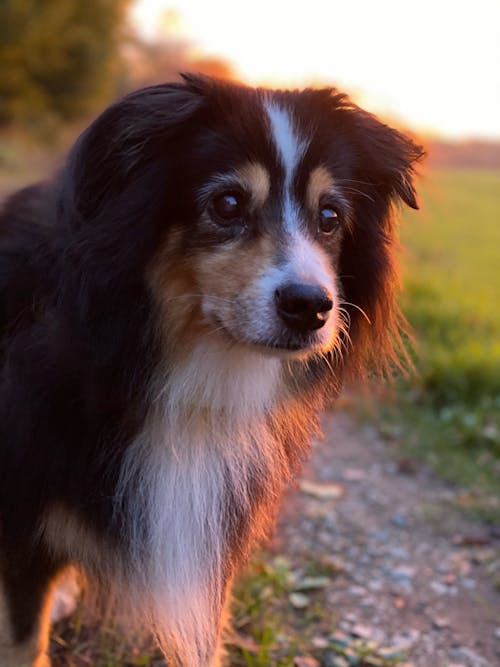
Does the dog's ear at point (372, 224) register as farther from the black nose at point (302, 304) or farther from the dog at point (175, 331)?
the black nose at point (302, 304)

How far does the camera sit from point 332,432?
501 cm

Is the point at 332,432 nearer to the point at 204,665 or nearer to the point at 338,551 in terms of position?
the point at 338,551

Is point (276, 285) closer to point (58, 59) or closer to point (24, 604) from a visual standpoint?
point (24, 604)

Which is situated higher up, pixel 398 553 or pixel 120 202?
pixel 120 202

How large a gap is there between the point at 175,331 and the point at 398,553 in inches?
80.7

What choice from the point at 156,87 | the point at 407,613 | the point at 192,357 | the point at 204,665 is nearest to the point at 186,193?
the point at 156,87

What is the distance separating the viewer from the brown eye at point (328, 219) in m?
2.32

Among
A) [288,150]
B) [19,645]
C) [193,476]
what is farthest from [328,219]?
[19,645]

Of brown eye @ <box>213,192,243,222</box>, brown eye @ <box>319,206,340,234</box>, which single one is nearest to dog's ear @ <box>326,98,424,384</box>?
brown eye @ <box>319,206,340,234</box>

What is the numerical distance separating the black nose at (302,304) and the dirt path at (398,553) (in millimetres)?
1561

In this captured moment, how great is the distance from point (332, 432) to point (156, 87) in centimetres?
327

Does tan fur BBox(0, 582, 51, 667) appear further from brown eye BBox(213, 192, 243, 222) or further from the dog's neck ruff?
brown eye BBox(213, 192, 243, 222)

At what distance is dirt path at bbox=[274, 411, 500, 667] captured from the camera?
10.1 ft

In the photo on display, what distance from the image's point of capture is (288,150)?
7.22 ft
